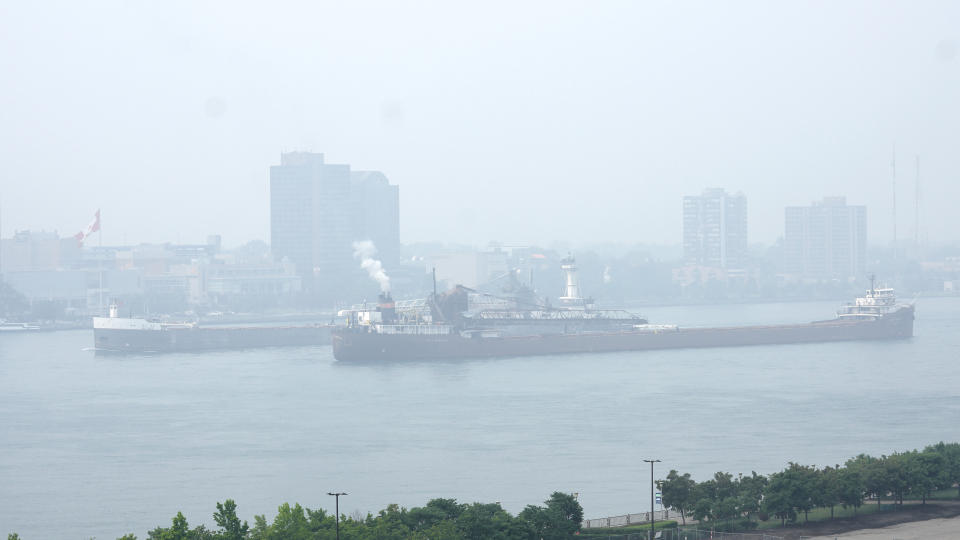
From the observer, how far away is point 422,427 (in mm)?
24438

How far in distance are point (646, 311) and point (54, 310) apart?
35.5 metres

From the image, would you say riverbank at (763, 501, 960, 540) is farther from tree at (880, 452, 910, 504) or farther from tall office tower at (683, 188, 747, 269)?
tall office tower at (683, 188, 747, 269)

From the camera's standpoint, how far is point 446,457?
824 inches

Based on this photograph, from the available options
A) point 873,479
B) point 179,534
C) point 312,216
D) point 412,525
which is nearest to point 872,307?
point 873,479

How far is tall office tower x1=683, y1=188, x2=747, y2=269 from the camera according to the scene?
Answer: 10981 centimetres

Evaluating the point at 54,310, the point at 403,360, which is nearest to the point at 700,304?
the point at 54,310

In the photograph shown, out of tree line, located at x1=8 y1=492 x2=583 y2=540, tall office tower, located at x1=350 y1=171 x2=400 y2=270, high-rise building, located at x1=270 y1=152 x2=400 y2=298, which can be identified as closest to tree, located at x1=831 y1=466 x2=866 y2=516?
tree line, located at x1=8 y1=492 x2=583 y2=540

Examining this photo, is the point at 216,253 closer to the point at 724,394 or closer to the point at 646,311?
the point at 646,311

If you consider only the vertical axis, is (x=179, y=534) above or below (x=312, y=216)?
below

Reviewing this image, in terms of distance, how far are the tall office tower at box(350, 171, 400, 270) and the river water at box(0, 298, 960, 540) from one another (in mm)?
61778

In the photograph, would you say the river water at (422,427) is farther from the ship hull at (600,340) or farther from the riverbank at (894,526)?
the riverbank at (894,526)

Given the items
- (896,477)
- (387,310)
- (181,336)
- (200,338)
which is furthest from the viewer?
→ (200,338)

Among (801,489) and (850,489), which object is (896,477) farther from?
(801,489)

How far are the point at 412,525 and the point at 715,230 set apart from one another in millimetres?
100373
